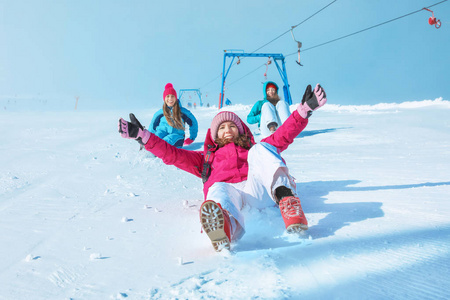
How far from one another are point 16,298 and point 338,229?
1.63 m

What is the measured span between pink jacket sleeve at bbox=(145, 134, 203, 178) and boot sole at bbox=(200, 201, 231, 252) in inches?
36.7

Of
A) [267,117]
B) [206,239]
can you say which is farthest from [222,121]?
[267,117]

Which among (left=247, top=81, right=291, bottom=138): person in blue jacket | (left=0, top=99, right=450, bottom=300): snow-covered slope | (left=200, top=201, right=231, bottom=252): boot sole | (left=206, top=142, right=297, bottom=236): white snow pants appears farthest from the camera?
(left=247, top=81, right=291, bottom=138): person in blue jacket

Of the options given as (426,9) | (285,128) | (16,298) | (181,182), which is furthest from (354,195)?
(426,9)

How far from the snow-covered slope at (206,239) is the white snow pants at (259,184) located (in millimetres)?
121

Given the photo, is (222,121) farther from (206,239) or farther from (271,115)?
(271,115)

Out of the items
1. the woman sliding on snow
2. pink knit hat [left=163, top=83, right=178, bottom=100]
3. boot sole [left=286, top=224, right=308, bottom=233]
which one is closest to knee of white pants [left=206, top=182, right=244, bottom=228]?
the woman sliding on snow

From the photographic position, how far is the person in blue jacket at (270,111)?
6.41 metres

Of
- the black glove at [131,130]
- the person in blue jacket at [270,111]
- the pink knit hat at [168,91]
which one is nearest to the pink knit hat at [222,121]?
the black glove at [131,130]

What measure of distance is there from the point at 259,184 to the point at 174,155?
74cm

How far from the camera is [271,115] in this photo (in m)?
6.43

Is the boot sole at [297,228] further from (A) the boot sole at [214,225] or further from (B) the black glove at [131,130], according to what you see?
(B) the black glove at [131,130]

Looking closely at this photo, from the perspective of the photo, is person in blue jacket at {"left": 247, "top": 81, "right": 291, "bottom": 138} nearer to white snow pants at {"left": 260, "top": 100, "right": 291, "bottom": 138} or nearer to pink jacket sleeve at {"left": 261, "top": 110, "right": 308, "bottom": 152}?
white snow pants at {"left": 260, "top": 100, "right": 291, "bottom": 138}

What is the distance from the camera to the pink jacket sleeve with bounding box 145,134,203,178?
2.35 meters
